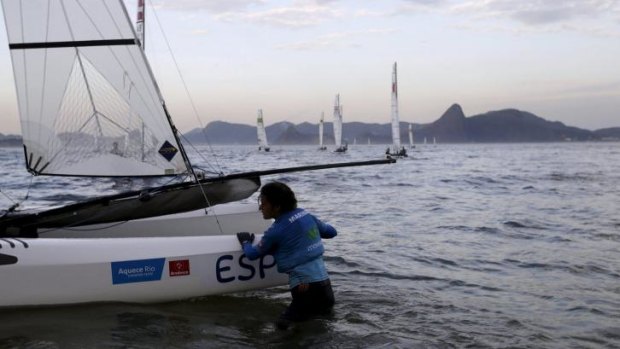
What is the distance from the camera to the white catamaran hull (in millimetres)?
4855

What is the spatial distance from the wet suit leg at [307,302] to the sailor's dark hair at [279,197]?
2.15 ft

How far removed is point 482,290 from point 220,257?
9.41 ft

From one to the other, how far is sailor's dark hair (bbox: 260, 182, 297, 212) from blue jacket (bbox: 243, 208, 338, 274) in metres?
0.05

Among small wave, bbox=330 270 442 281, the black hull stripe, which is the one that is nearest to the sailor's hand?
small wave, bbox=330 270 442 281

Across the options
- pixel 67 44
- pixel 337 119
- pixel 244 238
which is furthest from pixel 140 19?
pixel 337 119

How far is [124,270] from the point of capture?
5.07 metres

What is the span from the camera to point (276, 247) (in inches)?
189

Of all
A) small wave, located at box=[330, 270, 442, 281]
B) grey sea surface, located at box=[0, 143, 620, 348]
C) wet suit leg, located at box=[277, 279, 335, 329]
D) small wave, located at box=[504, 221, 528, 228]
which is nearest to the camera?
grey sea surface, located at box=[0, 143, 620, 348]

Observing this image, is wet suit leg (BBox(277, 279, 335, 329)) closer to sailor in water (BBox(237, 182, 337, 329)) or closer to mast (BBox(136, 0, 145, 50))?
sailor in water (BBox(237, 182, 337, 329))

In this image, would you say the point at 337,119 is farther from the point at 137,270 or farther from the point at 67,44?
the point at 137,270

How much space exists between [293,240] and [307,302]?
54cm

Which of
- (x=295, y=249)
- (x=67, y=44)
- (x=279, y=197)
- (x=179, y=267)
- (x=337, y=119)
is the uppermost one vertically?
(x=337, y=119)

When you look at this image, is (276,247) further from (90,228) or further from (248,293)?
(90,228)

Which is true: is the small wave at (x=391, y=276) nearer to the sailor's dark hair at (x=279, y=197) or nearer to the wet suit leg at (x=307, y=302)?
the wet suit leg at (x=307, y=302)
